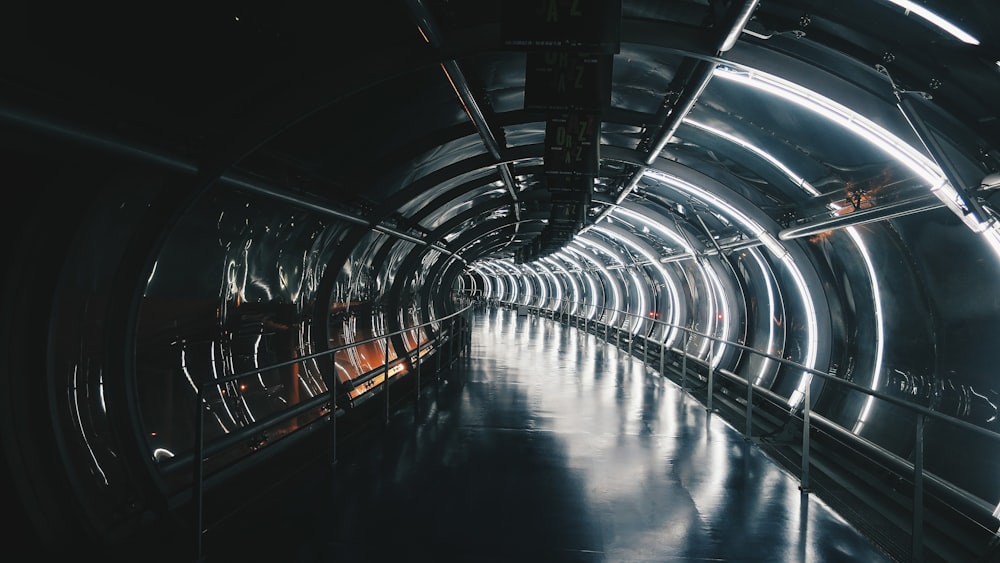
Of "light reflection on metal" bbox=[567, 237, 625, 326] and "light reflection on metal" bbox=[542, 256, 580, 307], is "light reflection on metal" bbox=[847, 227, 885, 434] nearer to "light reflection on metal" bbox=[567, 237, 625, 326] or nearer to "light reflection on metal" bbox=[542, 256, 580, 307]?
"light reflection on metal" bbox=[567, 237, 625, 326]

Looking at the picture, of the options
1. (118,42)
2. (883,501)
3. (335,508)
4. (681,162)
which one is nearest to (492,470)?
(335,508)

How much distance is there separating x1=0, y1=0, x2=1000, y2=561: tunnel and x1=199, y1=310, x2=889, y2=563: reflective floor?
0.56m

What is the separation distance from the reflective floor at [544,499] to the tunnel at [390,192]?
1.83 feet

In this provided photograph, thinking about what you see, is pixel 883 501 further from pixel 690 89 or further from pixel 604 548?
pixel 690 89

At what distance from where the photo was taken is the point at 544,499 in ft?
15.6

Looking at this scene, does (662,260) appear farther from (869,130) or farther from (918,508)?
(918,508)

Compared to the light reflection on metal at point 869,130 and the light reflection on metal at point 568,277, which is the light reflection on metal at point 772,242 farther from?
the light reflection on metal at point 568,277

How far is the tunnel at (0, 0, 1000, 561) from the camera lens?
12.6 feet

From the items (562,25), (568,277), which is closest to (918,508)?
(562,25)

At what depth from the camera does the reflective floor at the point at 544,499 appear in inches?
152

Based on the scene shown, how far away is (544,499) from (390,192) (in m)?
6.17

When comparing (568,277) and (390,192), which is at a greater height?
(568,277)

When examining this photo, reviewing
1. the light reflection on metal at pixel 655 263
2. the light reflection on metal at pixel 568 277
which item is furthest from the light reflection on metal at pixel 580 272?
the light reflection on metal at pixel 655 263

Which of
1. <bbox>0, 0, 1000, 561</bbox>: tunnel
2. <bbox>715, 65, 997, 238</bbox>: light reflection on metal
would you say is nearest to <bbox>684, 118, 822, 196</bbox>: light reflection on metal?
<bbox>0, 0, 1000, 561</bbox>: tunnel
